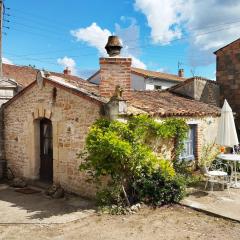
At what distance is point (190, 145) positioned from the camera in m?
13.0

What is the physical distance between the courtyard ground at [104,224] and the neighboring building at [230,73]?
896 centimetres

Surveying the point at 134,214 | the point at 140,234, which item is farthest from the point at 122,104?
the point at 140,234

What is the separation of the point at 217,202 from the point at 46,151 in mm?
6252

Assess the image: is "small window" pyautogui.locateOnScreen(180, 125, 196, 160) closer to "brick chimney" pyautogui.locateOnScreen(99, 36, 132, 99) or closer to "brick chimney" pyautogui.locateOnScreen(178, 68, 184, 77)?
"brick chimney" pyautogui.locateOnScreen(99, 36, 132, 99)

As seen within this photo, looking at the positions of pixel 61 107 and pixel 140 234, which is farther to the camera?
pixel 61 107

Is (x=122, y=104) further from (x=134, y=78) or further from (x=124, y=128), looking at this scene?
(x=134, y=78)

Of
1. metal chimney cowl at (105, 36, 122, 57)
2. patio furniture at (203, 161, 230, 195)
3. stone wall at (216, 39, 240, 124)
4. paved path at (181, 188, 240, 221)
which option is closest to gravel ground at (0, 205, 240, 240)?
paved path at (181, 188, 240, 221)

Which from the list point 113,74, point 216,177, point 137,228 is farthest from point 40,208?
point 216,177

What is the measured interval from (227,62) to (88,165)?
10.8 meters

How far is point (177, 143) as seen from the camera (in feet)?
38.1

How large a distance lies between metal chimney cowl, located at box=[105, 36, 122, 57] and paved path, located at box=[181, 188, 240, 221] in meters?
4.98

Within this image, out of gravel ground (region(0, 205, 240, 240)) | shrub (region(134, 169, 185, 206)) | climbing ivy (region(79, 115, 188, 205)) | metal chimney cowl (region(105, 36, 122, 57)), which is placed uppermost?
metal chimney cowl (region(105, 36, 122, 57))

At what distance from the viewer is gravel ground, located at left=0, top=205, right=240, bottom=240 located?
7.30 m

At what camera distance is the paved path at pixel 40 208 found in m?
8.44
